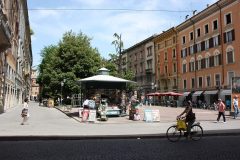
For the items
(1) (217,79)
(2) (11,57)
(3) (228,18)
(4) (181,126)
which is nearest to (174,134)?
(4) (181,126)

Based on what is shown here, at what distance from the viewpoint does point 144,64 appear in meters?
87.1

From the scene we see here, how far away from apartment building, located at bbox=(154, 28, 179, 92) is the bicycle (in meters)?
54.0

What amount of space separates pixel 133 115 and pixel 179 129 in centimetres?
1025

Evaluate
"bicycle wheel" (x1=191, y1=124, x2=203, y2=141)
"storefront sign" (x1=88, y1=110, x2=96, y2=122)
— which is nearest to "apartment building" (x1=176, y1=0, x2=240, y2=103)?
"storefront sign" (x1=88, y1=110, x2=96, y2=122)

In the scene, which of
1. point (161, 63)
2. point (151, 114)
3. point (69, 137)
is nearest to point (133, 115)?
point (151, 114)

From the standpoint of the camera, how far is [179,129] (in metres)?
14.2

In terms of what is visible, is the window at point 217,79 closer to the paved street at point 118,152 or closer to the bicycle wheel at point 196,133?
the bicycle wheel at point 196,133

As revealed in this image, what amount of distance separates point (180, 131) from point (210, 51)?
4269 cm

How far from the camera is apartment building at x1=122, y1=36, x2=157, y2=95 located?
81.9 metres

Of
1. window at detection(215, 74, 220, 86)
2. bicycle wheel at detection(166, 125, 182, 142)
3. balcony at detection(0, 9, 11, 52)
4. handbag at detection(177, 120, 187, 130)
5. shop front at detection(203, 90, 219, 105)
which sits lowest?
bicycle wheel at detection(166, 125, 182, 142)

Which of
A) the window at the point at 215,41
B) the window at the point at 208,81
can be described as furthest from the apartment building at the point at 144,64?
the window at the point at 215,41

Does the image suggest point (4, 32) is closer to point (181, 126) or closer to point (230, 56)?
point (181, 126)

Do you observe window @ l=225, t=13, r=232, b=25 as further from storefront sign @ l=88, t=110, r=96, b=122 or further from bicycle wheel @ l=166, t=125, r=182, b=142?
bicycle wheel @ l=166, t=125, r=182, b=142

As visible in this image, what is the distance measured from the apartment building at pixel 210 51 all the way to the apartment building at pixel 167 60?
295cm
